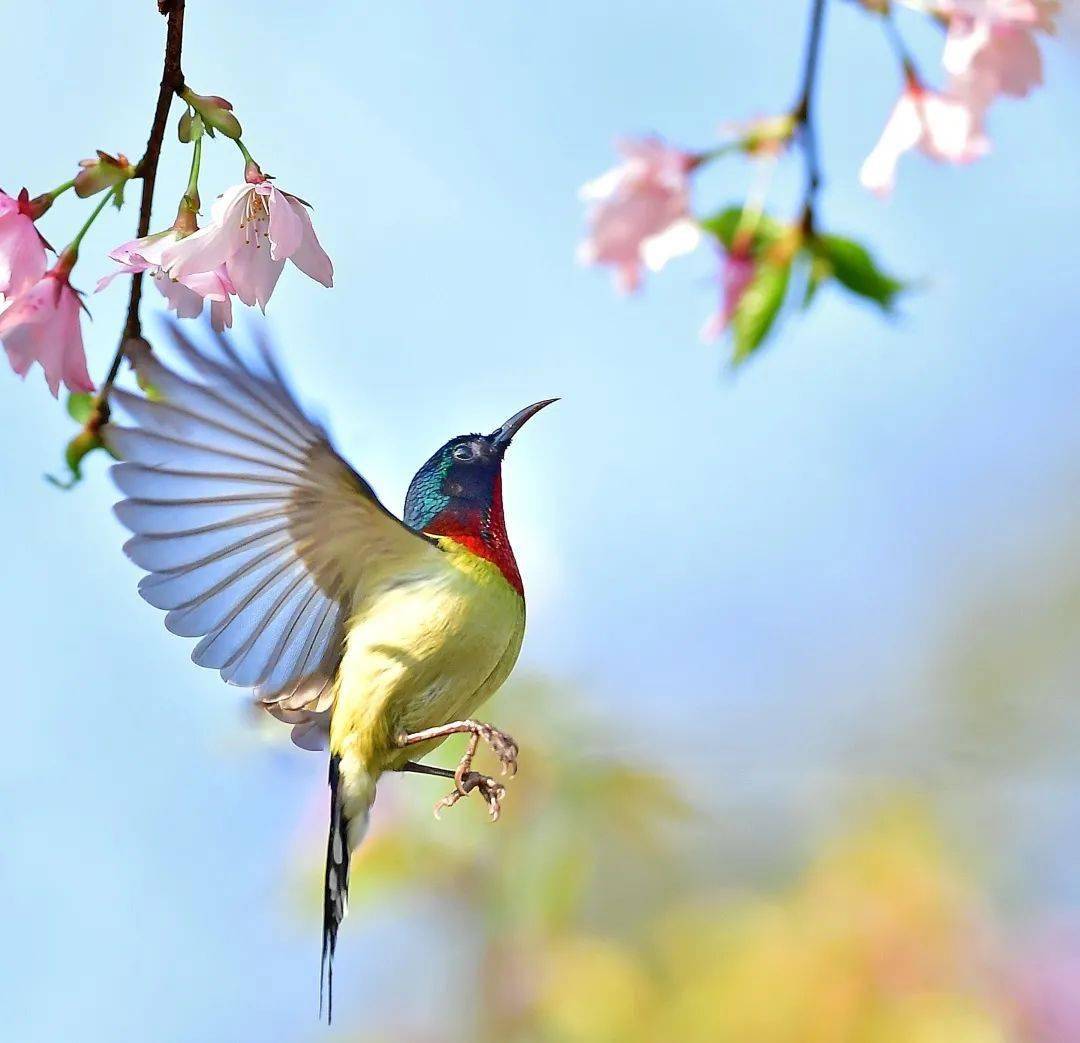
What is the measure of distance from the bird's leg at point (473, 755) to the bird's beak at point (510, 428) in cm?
31

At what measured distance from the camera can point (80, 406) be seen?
1168 millimetres

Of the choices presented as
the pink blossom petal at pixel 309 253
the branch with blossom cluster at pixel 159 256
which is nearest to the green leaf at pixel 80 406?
the branch with blossom cluster at pixel 159 256

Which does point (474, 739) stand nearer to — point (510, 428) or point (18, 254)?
point (510, 428)

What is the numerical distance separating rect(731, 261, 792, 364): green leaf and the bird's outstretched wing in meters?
0.56

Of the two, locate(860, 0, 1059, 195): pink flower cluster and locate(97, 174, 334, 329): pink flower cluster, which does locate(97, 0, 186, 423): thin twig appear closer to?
locate(97, 174, 334, 329): pink flower cluster

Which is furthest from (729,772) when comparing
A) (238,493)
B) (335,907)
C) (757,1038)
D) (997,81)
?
(997,81)

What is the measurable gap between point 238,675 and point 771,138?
0.79 metres

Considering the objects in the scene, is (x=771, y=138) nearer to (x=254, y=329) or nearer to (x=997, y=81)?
(x=997, y=81)

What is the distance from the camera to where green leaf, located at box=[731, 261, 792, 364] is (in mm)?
735

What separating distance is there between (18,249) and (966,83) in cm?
79

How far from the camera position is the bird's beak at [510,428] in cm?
143

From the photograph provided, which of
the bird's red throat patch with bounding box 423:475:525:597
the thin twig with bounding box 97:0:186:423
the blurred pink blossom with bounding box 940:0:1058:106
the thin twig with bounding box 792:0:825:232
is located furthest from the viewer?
the bird's red throat patch with bounding box 423:475:525:597

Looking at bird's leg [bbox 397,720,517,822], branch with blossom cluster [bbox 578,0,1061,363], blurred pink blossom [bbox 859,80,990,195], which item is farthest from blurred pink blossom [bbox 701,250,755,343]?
bird's leg [bbox 397,720,517,822]

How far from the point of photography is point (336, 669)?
1429mm
